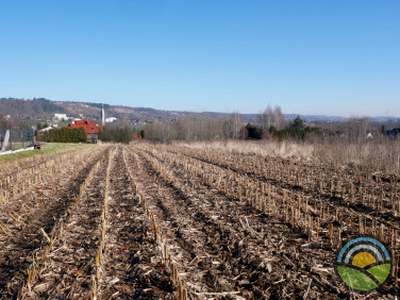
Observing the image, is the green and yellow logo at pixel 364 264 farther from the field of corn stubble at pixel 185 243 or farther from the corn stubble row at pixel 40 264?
the corn stubble row at pixel 40 264

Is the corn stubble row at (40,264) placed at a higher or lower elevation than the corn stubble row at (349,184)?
lower

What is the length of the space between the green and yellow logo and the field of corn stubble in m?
0.15

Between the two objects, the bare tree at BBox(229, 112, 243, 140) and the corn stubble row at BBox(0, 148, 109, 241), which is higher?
the bare tree at BBox(229, 112, 243, 140)

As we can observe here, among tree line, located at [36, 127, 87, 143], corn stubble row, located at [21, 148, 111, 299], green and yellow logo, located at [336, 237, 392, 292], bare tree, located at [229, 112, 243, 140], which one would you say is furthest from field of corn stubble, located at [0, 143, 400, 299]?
tree line, located at [36, 127, 87, 143]

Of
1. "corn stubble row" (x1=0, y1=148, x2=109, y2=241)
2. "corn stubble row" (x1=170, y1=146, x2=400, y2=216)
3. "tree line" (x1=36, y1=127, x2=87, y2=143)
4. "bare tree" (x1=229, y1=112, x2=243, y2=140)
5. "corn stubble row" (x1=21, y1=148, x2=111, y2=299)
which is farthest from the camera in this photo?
"tree line" (x1=36, y1=127, x2=87, y2=143)

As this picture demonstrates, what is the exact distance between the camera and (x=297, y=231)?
659 cm

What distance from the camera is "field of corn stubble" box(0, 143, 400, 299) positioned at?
451 cm

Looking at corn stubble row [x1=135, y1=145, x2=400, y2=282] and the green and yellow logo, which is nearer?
the green and yellow logo

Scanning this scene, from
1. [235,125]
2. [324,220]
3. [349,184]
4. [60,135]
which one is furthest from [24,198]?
[60,135]

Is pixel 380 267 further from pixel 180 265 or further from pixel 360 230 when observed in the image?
pixel 180 265

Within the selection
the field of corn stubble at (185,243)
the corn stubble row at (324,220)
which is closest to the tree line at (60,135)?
the field of corn stubble at (185,243)

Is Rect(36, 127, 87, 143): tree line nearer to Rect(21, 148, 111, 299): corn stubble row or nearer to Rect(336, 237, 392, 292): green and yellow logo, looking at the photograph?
Rect(21, 148, 111, 299): corn stubble row

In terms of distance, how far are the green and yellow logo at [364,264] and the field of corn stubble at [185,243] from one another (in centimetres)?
15

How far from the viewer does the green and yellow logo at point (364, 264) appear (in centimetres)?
449
